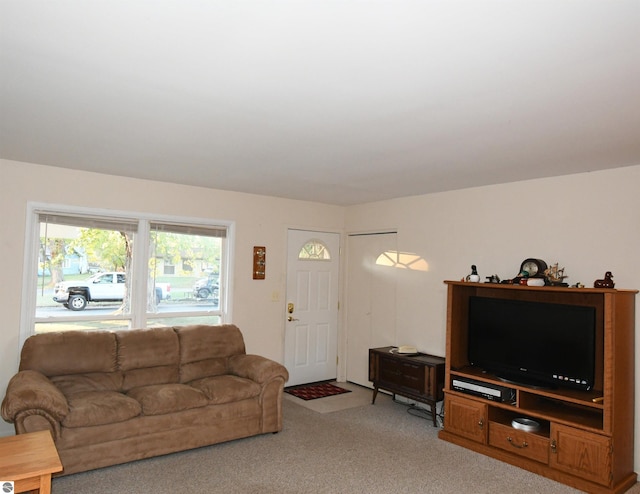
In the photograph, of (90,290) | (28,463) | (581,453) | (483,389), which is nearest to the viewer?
(28,463)

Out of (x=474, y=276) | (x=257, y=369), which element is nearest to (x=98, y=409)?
(x=257, y=369)

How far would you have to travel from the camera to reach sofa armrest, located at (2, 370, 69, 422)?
3102mm

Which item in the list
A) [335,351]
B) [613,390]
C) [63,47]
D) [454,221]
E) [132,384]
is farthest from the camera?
[335,351]

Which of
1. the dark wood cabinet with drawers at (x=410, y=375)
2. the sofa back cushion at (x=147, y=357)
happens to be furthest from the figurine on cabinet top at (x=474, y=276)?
the sofa back cushion at (x=147, y=357)

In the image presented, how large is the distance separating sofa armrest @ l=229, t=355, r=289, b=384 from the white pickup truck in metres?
1.34

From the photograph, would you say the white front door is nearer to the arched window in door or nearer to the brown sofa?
the arched window in door

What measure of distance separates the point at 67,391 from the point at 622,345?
4200 mm

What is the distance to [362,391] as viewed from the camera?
18.8 feet

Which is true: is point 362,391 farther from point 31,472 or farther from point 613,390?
point 31,472

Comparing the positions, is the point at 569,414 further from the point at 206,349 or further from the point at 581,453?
the point at 206,349

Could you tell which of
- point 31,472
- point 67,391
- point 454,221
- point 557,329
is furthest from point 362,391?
point 31,472

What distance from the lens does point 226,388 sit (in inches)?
159

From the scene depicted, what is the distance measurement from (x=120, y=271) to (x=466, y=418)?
3.52 meters

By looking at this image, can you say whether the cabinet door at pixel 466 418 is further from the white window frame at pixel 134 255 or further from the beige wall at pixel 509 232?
the white window frame at pixel 134 255
